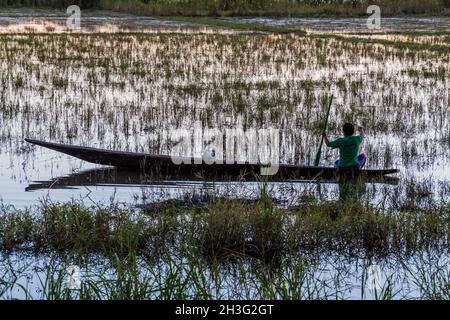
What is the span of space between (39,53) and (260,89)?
6883 millimetres

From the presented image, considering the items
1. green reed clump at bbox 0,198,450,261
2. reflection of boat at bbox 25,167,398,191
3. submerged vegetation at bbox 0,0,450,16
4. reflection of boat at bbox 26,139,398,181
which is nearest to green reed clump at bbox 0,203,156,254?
green reed clump at bbox 0,198,450,261

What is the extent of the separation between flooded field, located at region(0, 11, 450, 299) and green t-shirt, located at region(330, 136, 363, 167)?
0.36m

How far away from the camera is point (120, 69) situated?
52.0ft

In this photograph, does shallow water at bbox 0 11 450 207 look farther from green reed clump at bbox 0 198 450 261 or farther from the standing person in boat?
green reed clump at bbox 0 198 450 261

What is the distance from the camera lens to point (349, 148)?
7.86m

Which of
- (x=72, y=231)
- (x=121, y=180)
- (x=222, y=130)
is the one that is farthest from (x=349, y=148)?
(x=72, y=231)

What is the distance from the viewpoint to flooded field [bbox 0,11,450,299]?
5.20 metres

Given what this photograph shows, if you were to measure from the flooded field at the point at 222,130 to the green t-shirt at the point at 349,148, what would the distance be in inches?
14.1

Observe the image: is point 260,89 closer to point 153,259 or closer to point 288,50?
point 288,50

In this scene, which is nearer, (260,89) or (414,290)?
(414,290)

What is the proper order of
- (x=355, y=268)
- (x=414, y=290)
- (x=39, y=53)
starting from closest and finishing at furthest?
1. (x=414, y=290)
2. (x=355, y=268)
3. (x=39, y=53)

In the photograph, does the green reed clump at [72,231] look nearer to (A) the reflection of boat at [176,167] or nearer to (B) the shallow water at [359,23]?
(A) the reflection of boat at [176,167]

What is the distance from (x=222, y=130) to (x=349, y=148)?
2632 millimetres

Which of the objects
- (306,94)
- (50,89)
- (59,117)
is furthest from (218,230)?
(50,89)
